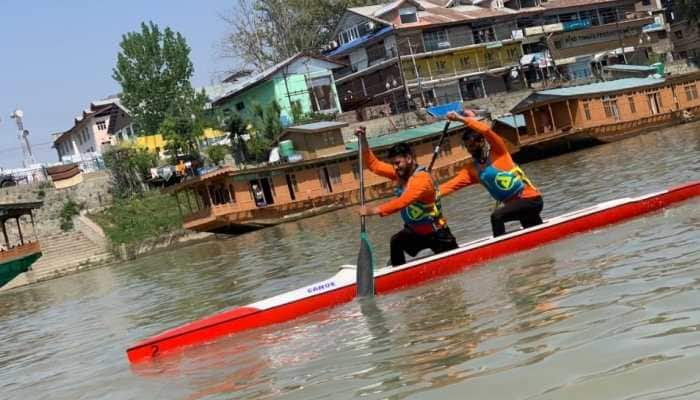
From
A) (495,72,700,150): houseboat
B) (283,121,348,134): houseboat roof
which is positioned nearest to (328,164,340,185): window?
(283,121,348,134): houseboat roof

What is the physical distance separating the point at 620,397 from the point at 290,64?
146 ft

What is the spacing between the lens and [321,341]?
6500 mm

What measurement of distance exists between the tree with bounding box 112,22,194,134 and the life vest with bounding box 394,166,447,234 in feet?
121

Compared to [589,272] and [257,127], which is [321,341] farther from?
[257,127]

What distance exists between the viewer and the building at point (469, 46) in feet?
164

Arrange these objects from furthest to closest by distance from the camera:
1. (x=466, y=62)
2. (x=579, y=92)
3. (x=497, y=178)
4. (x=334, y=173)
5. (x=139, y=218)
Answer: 1. (x=466, y=62)
2. (x=579, y=92)
3. (x=139, y=218)
4. (x=334, y=173)
5. (x=497, y=178)

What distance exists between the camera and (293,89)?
47.5 m

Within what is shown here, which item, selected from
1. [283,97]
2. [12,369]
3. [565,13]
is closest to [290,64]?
[283,97]

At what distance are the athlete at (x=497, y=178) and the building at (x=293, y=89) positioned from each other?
37117 millimetres

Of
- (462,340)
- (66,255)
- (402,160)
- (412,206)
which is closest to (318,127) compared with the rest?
(66,255)

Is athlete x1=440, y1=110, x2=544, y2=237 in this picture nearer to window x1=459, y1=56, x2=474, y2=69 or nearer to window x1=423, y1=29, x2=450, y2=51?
window x1=423, y1=29, x2=450, y2=51

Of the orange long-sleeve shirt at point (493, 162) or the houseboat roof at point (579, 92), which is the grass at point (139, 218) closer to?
the houseboat roof at point (579, 92)

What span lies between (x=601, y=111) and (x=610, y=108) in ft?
2.57

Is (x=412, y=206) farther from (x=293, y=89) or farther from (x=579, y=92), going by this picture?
(x=293, y=89)
